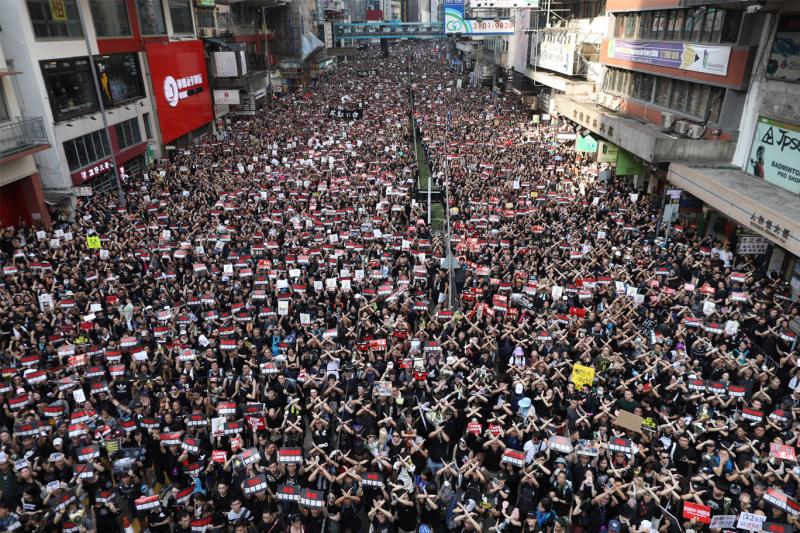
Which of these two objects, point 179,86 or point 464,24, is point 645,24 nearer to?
point 464,24

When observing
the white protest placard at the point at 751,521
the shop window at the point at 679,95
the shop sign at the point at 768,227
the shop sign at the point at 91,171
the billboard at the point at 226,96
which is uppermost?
the shop window at the point at 679,95

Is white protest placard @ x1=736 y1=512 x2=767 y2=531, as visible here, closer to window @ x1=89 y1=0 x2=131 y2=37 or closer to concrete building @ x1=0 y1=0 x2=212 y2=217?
concrete building @ x1=0 y1=0 x2=212 y2=217

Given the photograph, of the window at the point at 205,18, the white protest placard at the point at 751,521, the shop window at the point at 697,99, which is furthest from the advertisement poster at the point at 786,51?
the window at the point at 205,18

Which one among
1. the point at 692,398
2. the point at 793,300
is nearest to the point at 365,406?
the point at 692,398

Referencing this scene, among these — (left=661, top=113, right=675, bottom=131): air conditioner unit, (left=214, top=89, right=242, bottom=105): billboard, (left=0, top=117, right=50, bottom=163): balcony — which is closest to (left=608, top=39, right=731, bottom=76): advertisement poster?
(left=661, top=113, right=675, bottom=131): air conditioner unit

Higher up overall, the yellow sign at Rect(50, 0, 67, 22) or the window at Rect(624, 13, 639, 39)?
the yellow sign at Rect(50, 0, 67, 22)

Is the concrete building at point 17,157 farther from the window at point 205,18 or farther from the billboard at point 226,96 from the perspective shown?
the window at point 205,18

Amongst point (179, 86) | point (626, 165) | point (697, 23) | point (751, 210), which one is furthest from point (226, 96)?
point (751, 210)
